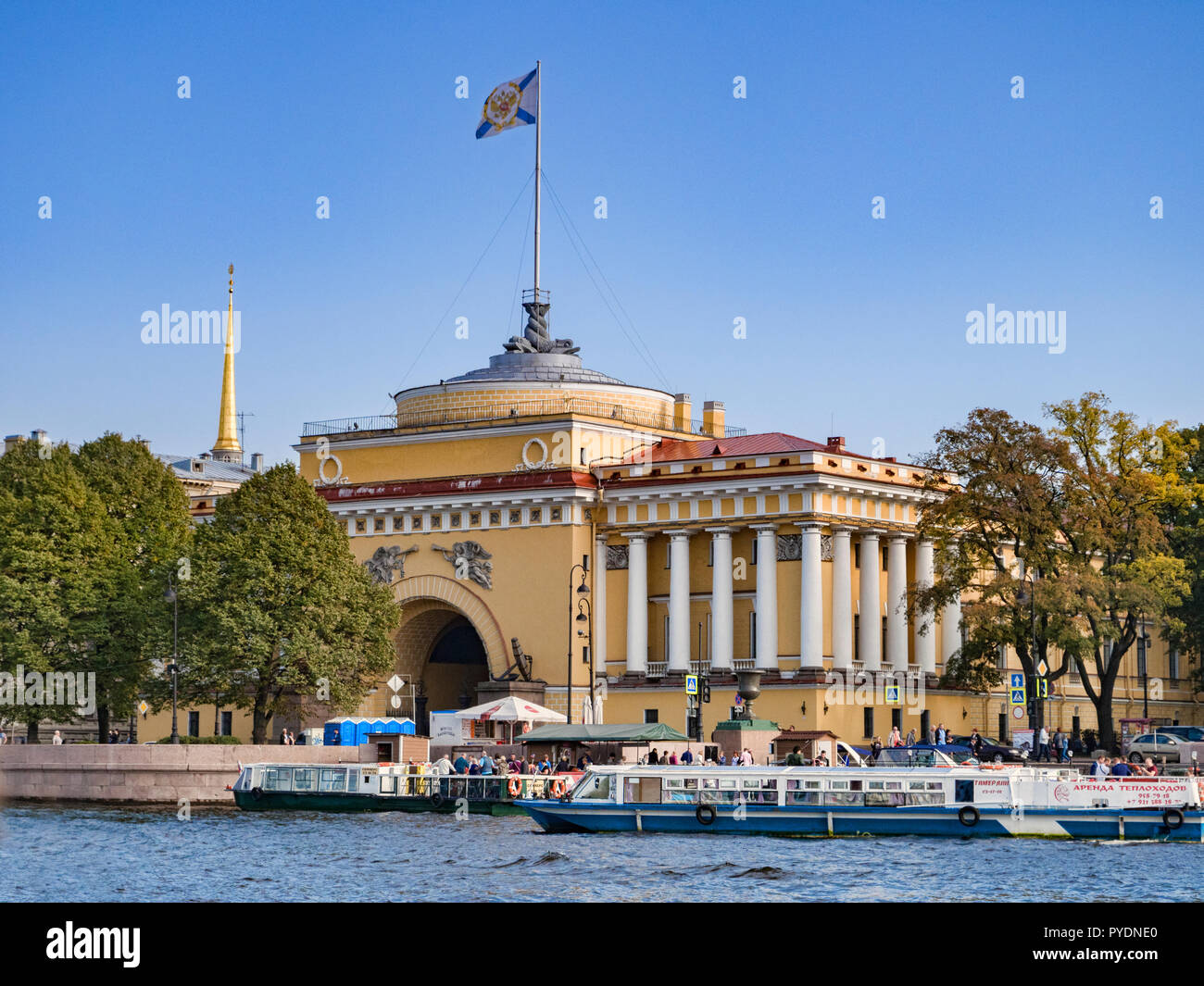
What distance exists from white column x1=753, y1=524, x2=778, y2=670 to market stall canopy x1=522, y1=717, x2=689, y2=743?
13.8 meters

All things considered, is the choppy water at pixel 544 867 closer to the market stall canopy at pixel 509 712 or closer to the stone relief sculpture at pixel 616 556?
the market stall canopy at pixel 509 712

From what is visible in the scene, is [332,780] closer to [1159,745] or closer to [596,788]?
[596,788]

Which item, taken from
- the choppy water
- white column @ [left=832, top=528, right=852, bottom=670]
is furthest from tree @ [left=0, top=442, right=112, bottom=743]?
white column @ [left=832, top=528, right=852, bottom=670]

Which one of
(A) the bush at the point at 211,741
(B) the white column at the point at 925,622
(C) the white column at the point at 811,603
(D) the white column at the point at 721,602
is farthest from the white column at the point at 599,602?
(A) the bush at the point at 211,741

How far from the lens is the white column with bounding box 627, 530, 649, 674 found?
7425 centimetres

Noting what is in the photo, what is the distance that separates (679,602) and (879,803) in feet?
107

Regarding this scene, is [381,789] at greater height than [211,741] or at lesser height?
lesser

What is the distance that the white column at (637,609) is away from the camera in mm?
74250

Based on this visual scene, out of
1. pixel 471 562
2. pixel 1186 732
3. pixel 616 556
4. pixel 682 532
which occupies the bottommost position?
pixel 1186 732

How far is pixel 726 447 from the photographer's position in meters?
76.4

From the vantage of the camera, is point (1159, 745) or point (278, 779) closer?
point (278, 779)

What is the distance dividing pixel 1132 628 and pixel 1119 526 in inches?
155

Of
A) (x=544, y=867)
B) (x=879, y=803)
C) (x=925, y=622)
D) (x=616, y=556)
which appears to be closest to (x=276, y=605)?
(x=616, y=556)
